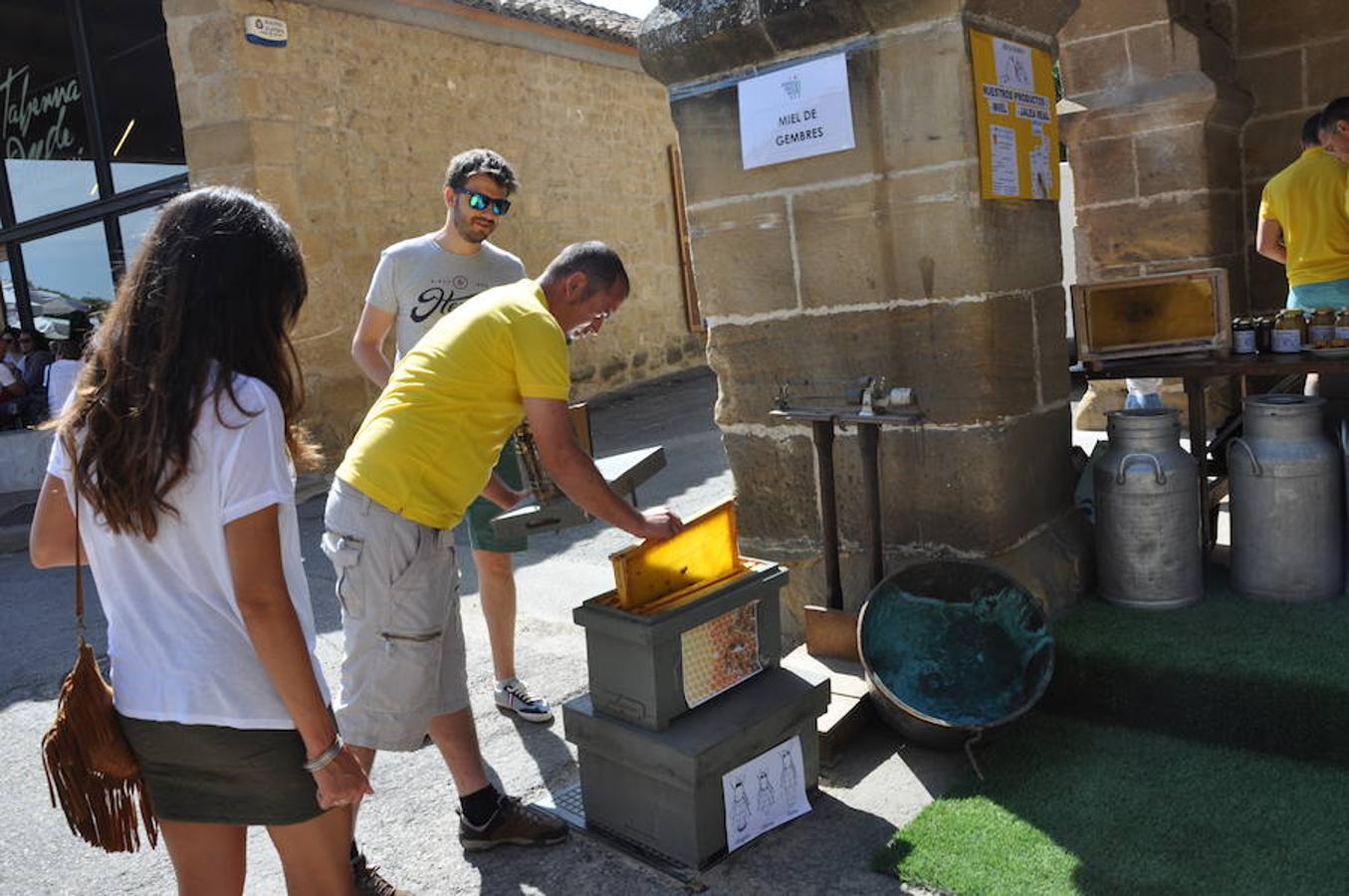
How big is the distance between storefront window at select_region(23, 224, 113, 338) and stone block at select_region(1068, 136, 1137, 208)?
8.94m

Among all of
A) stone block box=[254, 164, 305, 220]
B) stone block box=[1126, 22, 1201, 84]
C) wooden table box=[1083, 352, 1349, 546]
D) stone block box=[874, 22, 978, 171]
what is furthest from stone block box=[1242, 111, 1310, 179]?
stone block box=[254, 164, 305, 220]

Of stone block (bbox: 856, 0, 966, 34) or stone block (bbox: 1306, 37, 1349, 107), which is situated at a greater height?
stone block (bbox: 1306, 37, 1349, 107)

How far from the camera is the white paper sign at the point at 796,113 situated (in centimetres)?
352

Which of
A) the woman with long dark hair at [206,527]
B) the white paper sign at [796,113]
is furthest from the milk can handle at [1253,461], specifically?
the woman with long dark hair at [206,527]

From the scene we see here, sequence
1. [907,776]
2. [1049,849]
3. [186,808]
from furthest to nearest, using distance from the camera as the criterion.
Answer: [907,776] < [1049,849] < [186,808]

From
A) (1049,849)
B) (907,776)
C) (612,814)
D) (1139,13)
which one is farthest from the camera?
(1139,13)

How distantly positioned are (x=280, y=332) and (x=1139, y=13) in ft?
18.3

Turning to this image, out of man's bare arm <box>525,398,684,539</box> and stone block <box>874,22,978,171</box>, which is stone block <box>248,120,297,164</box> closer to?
stone block <box>874,22,978,171</box>

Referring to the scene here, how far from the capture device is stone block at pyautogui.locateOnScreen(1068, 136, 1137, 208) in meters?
6.30

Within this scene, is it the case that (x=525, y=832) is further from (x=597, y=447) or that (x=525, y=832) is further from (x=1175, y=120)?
(x=597, y=447)

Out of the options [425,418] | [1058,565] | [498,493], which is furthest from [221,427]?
[1058,565]

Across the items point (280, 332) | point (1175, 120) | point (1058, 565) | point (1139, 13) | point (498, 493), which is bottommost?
point (1058, 565)

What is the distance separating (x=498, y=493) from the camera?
3.27 m

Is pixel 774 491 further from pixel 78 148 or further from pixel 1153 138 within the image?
pixel 78 148
